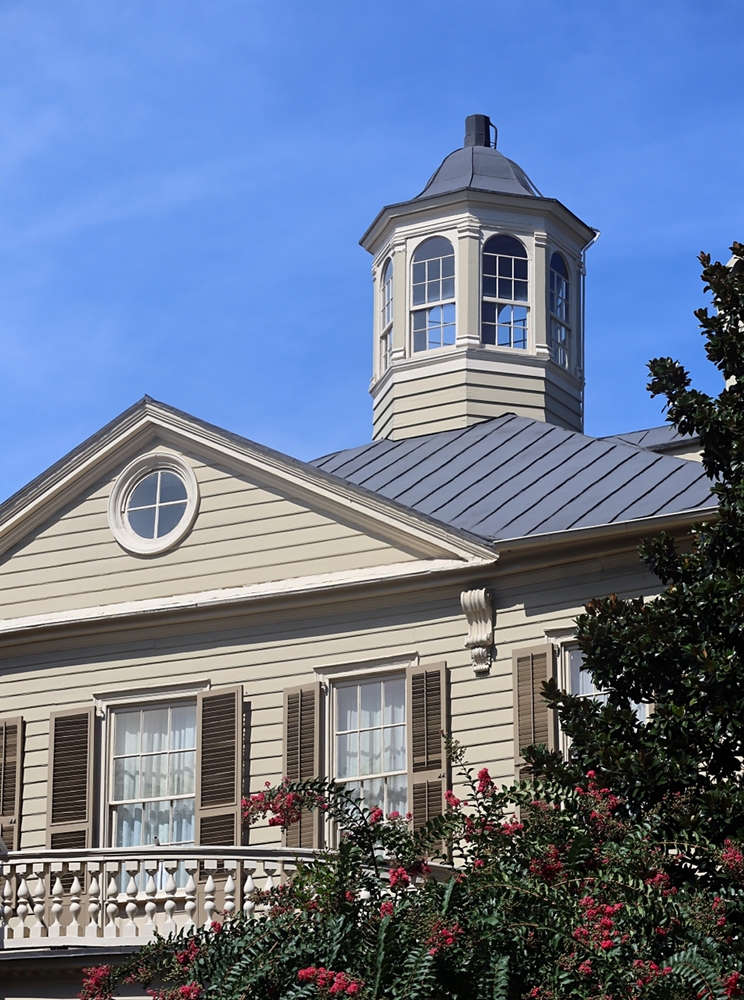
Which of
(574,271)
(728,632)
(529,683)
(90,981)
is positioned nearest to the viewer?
(90,981)

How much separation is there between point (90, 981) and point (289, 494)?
812 cm

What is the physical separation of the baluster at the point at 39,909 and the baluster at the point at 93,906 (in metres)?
0.39

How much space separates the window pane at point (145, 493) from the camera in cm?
1998

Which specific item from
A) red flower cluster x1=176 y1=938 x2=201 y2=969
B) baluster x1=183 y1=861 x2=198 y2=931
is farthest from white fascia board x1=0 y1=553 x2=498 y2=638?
red flower cluster x1=176 y1=938 x2=201 y2=969

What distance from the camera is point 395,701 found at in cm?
1838

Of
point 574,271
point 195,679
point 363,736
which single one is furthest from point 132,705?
point 574,271

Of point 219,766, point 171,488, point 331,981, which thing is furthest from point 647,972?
point 171,488

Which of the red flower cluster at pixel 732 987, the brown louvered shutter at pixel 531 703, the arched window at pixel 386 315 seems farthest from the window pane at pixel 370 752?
the red flower cluster at pixel 732 987

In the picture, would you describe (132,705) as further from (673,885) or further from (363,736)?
(673,885)

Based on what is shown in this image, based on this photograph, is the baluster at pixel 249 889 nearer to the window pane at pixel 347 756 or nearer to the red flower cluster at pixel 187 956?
the window pane at pixel 347 756

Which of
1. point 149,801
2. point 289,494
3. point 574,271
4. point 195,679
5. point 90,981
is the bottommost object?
point 90,981

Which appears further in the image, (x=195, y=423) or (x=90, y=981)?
(x=195, y=423)

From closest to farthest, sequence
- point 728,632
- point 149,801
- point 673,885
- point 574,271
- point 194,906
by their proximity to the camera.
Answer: point 673,885, point 728,632, point 194,906, point 149,801, point 574,271

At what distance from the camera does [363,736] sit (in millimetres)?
18344
